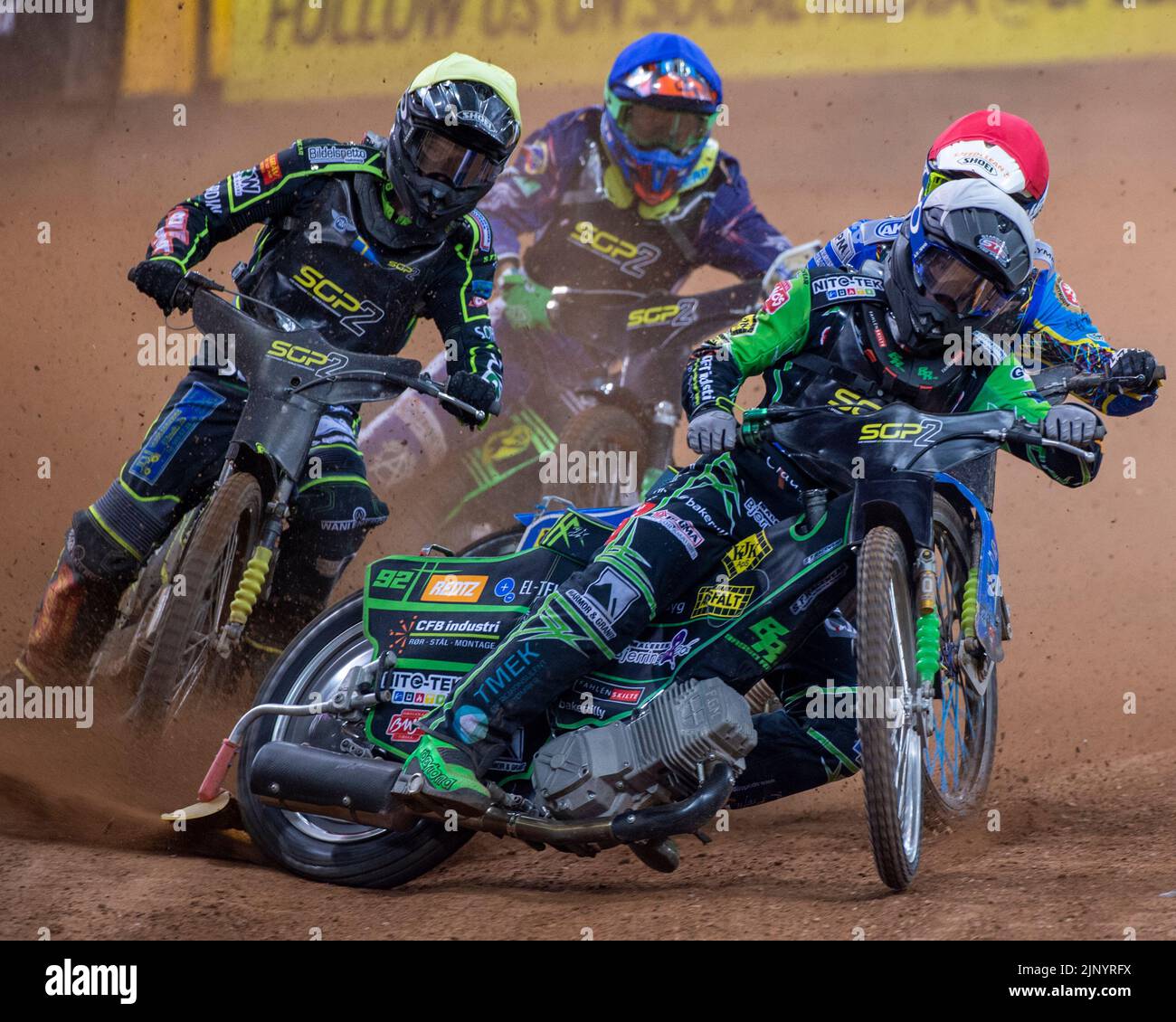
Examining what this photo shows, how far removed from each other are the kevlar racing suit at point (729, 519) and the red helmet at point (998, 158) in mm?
1670

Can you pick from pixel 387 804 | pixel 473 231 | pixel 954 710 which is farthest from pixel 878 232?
pixel 387 804

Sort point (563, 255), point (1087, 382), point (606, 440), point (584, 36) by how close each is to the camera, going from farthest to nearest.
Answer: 1. point (584, 36)
2. point (563, 255)
3. point (606, 440)
4. point (1087, 382)

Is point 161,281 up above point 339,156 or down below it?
below

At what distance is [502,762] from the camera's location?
4.73m

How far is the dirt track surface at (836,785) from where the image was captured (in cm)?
436

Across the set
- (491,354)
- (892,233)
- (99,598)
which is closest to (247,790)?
(99,598)

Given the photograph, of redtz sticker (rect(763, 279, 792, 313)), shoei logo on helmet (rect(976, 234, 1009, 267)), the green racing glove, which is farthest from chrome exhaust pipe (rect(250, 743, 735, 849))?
the green racing glove

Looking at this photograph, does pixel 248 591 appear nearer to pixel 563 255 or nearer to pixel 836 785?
pixel 836 785

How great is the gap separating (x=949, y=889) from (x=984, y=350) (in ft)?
5.08

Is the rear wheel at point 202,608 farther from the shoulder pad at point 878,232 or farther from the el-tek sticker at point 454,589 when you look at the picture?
the shoulder pad at point 878,232

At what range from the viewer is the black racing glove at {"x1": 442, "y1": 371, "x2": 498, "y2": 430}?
5594 millimetres

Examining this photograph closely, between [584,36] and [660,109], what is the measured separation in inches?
175

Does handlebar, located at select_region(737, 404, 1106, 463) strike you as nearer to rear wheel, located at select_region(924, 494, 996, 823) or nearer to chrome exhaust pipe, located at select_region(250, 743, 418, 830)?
rear wheel, located at select_region(924, 494, 996, 823)

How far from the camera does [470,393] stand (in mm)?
5594
